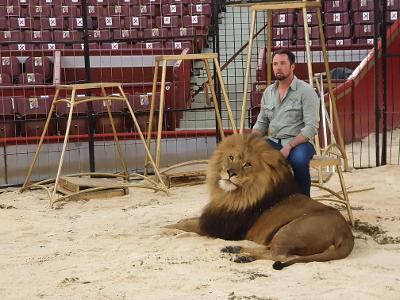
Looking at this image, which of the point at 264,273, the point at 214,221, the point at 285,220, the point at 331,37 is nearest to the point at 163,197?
the point at 214,221

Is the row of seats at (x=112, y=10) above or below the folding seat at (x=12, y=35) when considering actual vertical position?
above

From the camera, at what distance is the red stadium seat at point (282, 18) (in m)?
13.2

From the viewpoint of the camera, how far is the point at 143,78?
10.4m

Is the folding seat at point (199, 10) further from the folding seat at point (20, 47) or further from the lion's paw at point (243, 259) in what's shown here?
the lion's paw at point (243, 259)

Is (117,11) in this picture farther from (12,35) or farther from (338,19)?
(338,19)

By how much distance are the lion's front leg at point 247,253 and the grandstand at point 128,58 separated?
385 centimetres

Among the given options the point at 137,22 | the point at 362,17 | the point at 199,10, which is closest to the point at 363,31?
the point at 362,17

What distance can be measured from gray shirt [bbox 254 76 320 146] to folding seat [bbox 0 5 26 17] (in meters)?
9.87

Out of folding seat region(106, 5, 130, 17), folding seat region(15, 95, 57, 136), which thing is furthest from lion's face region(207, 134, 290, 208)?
folding seat region(106, 5, 130, 17)

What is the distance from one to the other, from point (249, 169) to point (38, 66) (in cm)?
705

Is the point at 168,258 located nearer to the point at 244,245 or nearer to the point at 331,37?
the point at 244,245

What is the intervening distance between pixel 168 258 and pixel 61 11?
1056 centimetres

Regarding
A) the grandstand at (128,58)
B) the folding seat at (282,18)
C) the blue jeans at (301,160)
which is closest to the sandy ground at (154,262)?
the blue jeans at (301,160)

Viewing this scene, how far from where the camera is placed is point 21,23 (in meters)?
13.3
